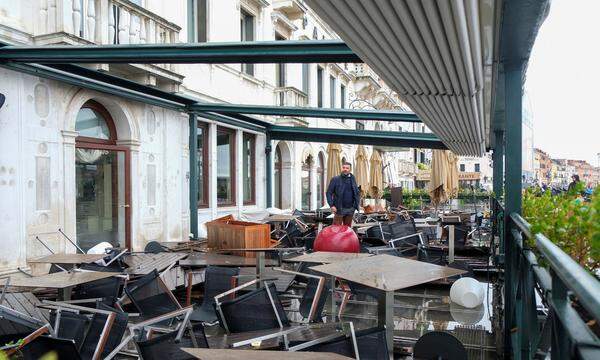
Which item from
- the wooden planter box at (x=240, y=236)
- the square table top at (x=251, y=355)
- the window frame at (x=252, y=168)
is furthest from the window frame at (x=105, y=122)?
the square table top at (x=251, y=355)

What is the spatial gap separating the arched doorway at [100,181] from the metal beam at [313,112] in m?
1.93

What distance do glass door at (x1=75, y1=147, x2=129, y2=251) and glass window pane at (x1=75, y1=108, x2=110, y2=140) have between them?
→ 0.28 m

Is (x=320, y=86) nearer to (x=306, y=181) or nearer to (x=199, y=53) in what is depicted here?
(x=306, y=181)

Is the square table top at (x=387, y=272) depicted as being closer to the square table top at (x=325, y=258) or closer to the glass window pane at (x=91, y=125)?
the square table top at (x=325, y=258)

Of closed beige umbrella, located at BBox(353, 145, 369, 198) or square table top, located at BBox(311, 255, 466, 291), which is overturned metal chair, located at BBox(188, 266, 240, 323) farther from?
closed beige umbrella, located at BBox(353, 145, 369, 198)

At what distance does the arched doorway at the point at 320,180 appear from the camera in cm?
2053

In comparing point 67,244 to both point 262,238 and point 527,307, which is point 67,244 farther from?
point 527,307

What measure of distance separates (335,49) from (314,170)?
15.0 m

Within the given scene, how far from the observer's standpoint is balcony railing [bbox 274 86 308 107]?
48.5 feet

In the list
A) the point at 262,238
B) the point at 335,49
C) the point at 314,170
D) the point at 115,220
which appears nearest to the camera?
the point at 335,49

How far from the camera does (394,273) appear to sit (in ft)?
12.3

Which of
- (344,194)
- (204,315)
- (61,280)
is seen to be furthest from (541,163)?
(61,280)

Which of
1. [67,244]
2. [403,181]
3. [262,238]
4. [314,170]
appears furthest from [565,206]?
[403,181]

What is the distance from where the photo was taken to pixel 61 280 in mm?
4121
